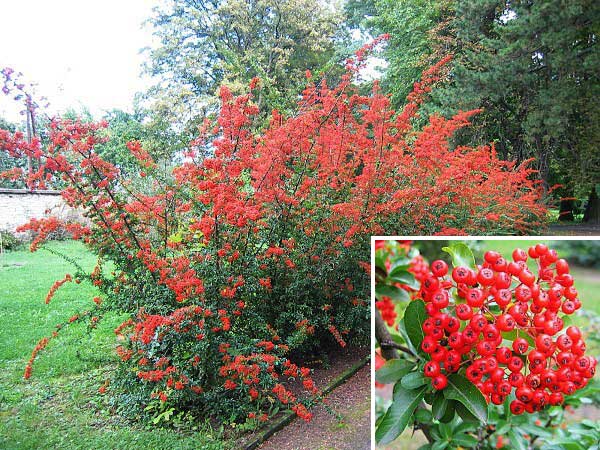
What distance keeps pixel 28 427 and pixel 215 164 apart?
54.0 inches

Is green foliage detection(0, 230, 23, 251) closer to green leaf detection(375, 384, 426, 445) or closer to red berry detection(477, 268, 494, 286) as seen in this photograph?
green leaf detection(375, 384, 426, 445)

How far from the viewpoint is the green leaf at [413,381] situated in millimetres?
930

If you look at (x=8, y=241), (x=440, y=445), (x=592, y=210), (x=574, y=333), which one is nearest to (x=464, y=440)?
(x=440, y=445)

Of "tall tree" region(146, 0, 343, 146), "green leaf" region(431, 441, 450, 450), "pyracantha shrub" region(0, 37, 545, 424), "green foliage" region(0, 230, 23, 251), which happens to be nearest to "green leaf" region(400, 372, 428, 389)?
"green leaf" region(431, 441, 450, 450)

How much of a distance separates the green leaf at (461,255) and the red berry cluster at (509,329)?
2 centimetres

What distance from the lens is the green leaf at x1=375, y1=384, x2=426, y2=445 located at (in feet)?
3.10

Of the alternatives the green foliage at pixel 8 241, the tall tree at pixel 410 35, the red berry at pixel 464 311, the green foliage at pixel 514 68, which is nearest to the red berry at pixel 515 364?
the red berry at pixel 464 311

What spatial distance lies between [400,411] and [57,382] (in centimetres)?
241

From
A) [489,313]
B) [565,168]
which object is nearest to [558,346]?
[489,313]

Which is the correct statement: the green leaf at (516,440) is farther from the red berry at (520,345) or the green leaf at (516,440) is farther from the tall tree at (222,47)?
the tall tree at (222,47)

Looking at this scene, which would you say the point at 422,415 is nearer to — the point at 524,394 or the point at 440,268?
the point at 524,394

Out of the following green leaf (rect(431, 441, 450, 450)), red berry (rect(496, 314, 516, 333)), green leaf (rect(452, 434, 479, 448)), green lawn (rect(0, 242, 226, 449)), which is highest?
red berry (rect(496, 314, 516, 333))

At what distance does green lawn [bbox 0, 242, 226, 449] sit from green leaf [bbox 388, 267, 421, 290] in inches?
53.1

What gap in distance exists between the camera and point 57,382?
281 centimetres
